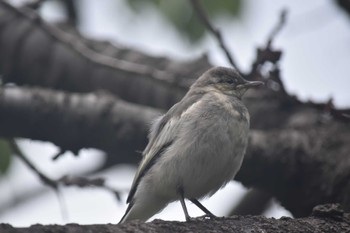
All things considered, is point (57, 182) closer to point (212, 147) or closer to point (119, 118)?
point (119, 118)

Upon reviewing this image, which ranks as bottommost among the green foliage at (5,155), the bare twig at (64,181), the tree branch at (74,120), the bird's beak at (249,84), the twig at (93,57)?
the bare twig at (64,181)

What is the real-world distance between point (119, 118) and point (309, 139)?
5.74 feet

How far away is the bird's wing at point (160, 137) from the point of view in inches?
240

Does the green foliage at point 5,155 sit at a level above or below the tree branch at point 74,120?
below

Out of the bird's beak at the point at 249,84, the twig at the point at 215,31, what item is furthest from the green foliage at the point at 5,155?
the bird's beak at the point at 249,84

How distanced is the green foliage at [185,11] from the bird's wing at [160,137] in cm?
102

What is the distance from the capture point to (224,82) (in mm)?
7195

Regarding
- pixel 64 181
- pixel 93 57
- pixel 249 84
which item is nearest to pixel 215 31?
pixel 249 84

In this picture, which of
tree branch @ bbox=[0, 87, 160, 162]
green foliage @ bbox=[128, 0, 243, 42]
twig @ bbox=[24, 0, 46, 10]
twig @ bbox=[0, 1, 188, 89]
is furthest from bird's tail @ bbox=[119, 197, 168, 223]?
twig @ bbox=[24, 0, 46, 10]

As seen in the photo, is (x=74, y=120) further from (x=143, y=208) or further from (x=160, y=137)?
(x=143, y=208)

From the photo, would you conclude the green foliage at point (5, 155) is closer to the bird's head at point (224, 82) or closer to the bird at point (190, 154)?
the bird at point (190, 154)

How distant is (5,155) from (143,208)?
56.0 inches

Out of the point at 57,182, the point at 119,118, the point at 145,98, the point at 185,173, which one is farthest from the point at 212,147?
the point at 145,98

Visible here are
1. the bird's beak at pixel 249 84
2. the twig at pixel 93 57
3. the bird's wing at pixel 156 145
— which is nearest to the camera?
the bird's wing at pixel 156 145
